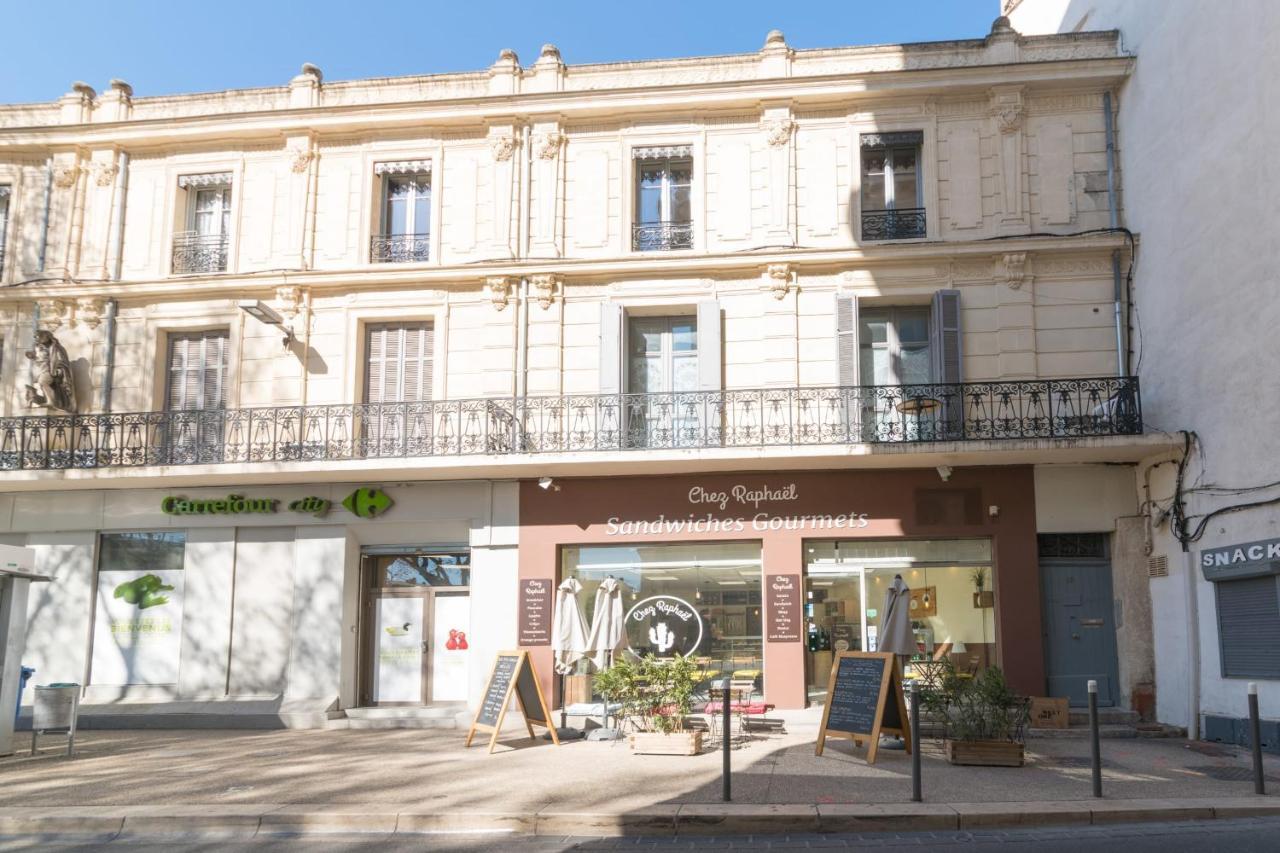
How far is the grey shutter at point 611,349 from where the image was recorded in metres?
16.2

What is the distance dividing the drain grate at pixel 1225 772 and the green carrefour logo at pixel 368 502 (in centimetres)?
1092

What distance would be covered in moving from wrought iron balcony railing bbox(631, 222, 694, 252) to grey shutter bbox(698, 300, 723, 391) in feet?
4.09

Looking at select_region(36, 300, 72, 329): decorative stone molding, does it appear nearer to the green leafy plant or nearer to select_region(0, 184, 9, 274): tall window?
select_region(0, 184, 9, 274): tall window

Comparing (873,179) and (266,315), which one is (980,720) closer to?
(873,179)

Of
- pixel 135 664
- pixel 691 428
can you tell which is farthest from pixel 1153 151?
pixel 135 664

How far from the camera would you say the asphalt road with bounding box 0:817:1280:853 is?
7.84m

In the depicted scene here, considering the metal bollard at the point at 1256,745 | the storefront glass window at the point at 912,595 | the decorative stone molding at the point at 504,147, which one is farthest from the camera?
the decorative stone molding at the point at 504,147

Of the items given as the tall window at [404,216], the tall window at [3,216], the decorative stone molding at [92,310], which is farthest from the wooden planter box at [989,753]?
the tall window at [3,216]

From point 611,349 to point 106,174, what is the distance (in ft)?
28.3

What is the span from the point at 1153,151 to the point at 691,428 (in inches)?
286

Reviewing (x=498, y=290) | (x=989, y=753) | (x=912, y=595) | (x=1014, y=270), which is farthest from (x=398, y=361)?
(x=989, y=753)

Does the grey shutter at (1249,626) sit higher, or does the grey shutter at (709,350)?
the grey shutter at (709,350)

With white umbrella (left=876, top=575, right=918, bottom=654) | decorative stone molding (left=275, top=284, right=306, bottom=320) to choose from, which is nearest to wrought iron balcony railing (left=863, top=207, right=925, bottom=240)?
white umbrella (left=876, top=575, right=918, bottom=654)

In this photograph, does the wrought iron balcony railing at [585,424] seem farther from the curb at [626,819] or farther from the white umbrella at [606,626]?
the curb at [626,819]
